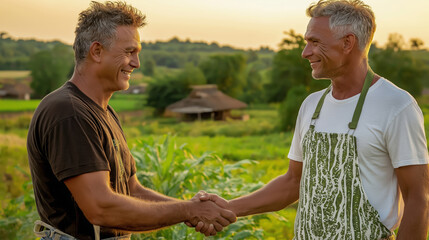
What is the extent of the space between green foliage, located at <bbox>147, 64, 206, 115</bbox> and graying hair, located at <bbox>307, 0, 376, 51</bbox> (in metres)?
30.2

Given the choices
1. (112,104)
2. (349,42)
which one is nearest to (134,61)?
(349,42)

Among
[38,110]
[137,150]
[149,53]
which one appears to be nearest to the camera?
[38,110]

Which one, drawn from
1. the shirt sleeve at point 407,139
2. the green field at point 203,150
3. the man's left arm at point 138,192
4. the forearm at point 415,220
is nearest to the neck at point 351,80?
the shirt sleeve at point 407,139

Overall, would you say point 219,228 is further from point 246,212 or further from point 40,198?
point 40,198

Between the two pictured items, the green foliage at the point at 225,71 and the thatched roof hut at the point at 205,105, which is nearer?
the thatched roof hut at the point at 205,105

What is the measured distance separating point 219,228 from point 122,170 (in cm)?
105

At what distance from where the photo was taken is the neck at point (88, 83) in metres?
2.55

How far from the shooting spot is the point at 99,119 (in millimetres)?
2443

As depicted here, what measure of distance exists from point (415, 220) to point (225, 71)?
3635 cm

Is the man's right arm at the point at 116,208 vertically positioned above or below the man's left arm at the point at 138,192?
above

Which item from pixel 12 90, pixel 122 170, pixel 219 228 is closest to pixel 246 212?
pixel 219 228

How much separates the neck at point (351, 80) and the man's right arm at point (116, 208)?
1135 millimetres

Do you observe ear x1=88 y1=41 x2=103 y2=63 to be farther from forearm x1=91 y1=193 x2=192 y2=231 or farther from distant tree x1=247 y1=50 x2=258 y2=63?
distant tree x1=247 y1=50 x2=258 y2=63

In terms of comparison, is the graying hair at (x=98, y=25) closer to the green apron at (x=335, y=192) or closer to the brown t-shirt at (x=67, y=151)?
the brown t-shirt at (x=67, y=151)
